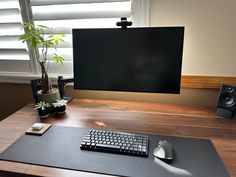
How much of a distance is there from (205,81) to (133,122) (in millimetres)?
587

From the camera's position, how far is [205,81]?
4.13 feet

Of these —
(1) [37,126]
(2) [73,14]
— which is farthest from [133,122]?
(2) [73,14]

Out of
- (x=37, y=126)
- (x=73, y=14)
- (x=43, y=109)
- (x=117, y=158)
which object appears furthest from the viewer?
(x=73, y=14)

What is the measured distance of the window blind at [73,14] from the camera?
4.14 feet

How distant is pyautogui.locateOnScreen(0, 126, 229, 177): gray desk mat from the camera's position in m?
0.68

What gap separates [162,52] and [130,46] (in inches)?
7.1

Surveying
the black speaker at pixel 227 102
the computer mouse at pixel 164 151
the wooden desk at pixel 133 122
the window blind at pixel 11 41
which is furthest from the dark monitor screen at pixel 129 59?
the window blind at pixel 11 41

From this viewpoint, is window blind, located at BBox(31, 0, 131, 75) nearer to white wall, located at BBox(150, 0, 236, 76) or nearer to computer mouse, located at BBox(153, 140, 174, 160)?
white wall, located at BBox(150, 0, 236, 76)

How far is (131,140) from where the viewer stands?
2.73 feet

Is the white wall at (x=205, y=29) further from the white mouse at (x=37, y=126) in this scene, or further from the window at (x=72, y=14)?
the white mouse at (x=37, y=126)

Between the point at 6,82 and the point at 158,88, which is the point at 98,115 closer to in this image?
the point at 158,88

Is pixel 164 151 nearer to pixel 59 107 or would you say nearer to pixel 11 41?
pixel 59 107

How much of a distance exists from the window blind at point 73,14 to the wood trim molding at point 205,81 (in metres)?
0.59

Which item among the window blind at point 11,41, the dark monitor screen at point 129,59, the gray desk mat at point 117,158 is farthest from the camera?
the window blind at point 11,41
